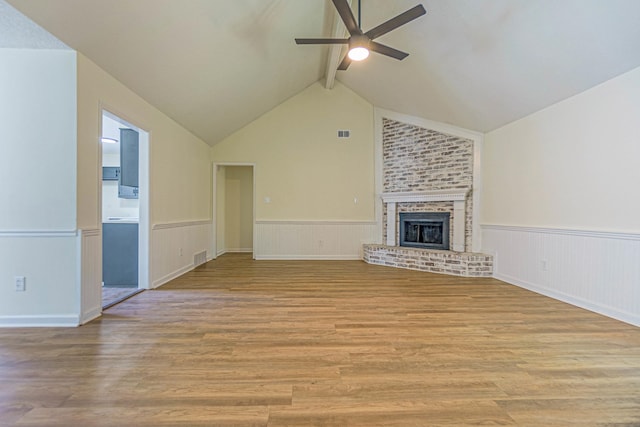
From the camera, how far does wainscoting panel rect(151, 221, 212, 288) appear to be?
13.4ft

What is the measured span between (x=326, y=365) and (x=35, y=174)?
293cm

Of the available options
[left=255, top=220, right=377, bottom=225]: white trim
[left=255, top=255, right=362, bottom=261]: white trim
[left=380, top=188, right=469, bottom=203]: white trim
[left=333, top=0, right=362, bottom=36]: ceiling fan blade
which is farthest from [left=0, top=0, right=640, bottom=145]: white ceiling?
[left=255, top=255, right=362, bottom=261]: white trim

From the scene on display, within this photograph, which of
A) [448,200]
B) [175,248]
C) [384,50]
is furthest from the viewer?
[448,200]

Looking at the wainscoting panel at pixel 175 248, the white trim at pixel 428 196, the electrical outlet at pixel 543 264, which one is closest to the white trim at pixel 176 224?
the wainscoting panel at pixel 175 248

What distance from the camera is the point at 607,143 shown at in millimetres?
3010

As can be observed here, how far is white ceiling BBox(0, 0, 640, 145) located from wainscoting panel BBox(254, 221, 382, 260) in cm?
243

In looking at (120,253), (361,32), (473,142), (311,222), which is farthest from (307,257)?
(361,32)

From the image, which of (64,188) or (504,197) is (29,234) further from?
(504,197)

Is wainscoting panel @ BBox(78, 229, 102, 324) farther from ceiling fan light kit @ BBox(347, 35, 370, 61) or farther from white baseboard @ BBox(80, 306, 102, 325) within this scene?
ceiling fan light kit @ BBox(347, 35, 370, 61)

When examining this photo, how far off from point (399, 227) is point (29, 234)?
212 inches

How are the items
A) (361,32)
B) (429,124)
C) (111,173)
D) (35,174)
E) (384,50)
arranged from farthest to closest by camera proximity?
(111,173) < (429,124) < (384,50) < (361,32) < (35,174)

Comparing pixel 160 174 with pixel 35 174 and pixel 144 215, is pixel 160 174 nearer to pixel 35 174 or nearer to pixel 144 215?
pixel 144 215

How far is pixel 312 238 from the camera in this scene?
21.0ft

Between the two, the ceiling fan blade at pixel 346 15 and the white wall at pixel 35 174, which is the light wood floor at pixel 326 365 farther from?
the ceiling fan blade at pixel 346 15
